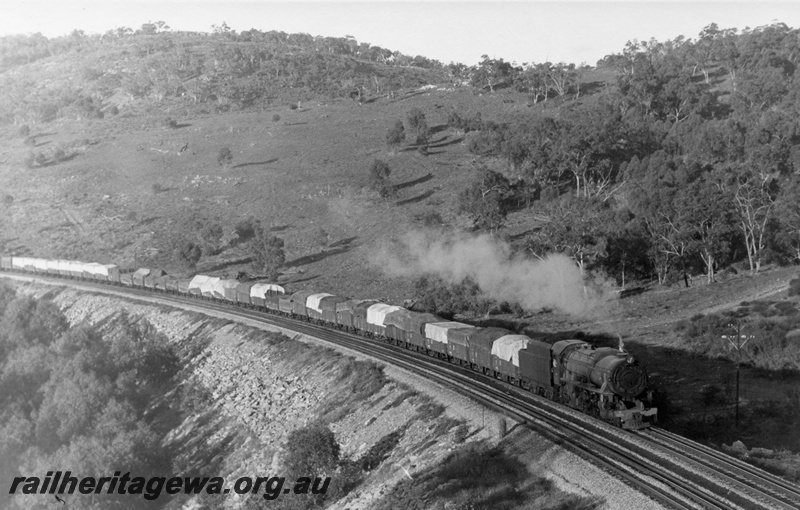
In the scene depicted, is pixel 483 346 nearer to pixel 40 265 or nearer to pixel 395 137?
pixel 395 137

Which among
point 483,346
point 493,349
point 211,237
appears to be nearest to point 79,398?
point 483,346

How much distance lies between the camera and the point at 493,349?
1577 inches

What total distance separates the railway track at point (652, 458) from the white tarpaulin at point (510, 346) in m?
1.59

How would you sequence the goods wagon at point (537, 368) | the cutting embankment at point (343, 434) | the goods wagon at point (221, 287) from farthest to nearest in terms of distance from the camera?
1. the goods wagon at point (221, 287)
2. the goods wagon at point (537, 368)
3. the cutting embankment at point (343, 434)

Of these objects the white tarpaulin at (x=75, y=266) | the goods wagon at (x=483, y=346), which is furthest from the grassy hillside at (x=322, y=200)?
the goods wagon at (x=483, y=346)

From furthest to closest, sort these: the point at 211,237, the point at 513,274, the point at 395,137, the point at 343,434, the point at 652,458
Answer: the point at 395,137 → the point at 211,237 → the point at 513,274 → the point at 343,434 → the point at 652,458

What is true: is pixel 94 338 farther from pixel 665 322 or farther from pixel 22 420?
pixel 665 322

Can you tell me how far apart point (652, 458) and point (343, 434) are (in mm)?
15795

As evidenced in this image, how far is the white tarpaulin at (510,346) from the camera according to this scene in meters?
37.4

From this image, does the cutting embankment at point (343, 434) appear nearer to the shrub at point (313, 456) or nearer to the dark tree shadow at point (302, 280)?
the shrub at point (313, 456)

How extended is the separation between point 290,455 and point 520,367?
11.7 m

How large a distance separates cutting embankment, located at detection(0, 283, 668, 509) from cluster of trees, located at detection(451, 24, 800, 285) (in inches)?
1032

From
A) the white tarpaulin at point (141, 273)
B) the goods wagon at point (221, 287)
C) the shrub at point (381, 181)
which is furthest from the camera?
the shrub at point (381, 181)

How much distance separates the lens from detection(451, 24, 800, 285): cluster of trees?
65.0 meters
